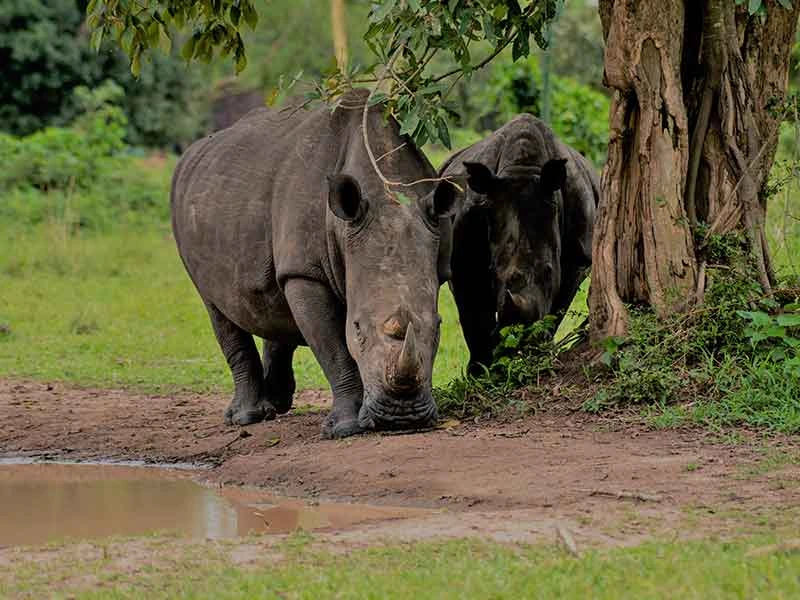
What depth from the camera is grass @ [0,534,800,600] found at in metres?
4.85

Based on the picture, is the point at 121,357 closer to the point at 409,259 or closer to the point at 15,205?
the point at 409,259

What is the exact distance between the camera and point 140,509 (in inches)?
291

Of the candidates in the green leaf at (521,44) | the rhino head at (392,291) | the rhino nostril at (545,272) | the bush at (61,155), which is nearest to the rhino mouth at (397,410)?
the rhino head at (392,291)

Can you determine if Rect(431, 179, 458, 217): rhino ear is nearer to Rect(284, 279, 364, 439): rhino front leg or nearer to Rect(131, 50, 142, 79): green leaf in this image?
Rect(284, 279, 364, 439): rhino front leg

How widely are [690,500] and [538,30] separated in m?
3.61

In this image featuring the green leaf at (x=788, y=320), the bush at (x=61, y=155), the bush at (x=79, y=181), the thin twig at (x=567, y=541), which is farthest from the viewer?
the bush at (x=61, y=155)

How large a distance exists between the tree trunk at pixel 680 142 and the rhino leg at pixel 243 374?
243 centimetres

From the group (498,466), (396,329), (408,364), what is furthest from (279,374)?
(498,466)

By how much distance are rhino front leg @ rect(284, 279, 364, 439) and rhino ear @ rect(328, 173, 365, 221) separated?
23.6 inches

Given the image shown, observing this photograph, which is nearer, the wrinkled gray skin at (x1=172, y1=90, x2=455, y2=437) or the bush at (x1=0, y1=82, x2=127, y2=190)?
the wrinkled gray skin at (x1=172, y1=90, x2=455, y2=437)

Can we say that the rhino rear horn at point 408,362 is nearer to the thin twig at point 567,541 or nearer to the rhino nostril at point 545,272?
the rhino nostril at point 545,272

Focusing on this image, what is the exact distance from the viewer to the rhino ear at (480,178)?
9094 millimetres

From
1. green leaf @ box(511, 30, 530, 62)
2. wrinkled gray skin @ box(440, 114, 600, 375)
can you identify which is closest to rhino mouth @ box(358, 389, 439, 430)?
wrinkled gray skin @ box(440, 114, 600, 375)

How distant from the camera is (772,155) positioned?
28.5 ft
